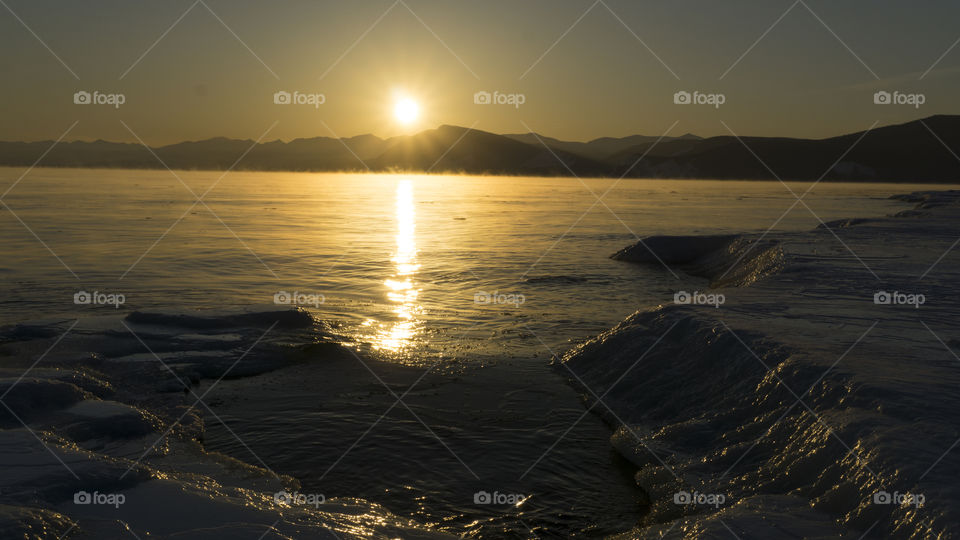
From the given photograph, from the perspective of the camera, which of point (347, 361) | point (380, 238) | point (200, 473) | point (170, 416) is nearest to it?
point (200, 473)

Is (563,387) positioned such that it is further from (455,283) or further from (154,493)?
(455,283)

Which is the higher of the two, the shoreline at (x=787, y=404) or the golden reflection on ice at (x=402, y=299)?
the golden reflection on ice at (x=402, y=299)

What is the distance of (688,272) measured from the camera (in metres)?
26.0

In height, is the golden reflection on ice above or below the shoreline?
above

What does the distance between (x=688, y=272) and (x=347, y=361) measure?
687 inches

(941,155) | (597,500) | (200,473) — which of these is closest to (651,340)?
(597,500)

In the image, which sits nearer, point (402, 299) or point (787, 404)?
point (787, 404)

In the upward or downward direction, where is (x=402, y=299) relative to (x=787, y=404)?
upward

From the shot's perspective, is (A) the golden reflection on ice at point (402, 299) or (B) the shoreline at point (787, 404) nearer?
(B) the shoreline at point (787, 404)

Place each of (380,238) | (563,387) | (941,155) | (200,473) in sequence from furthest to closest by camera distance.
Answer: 1. (941,155)
2. (380,238)
3. (563,387)
4. (200,473)

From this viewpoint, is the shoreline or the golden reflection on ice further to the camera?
the golden reflection on ice

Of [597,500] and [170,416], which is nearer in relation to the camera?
[597,500]

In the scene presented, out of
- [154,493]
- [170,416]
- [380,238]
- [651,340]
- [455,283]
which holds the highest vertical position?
[380,238]

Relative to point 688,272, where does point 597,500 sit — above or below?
below
